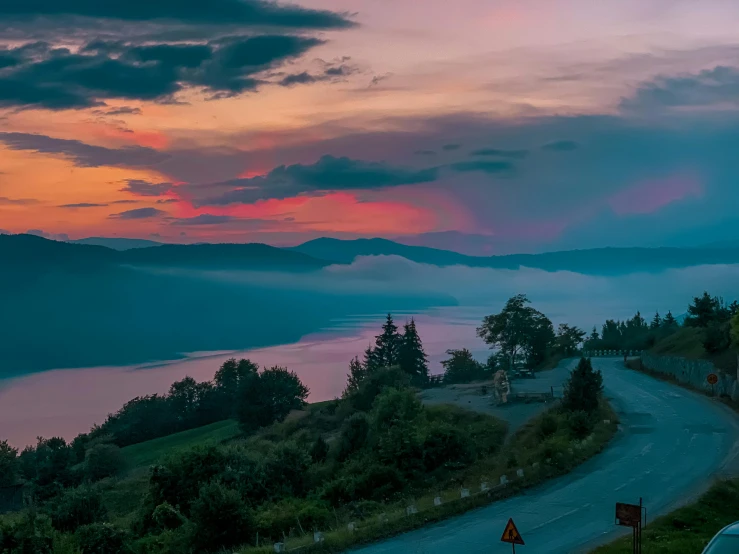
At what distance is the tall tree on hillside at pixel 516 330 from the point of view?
74000mm

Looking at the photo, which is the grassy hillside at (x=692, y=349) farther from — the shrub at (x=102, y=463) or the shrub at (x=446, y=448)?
the shrub at (x=102, y=463)

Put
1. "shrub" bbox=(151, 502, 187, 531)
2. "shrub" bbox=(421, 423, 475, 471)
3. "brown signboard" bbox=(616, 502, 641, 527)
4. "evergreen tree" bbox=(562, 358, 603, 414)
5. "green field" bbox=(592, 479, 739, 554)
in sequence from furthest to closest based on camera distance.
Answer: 1. "evergreen tree" bbox=(562, 358, 603, 414)
2. "shrub" bbox=(421, 423, 475, 471)
3. "shrub" bbox=(151, 502, 187, 531)
4. "green field" bbox=(592, 479, 739, 554)
5. "brown signboard" bbox=(616, 502, 641, 527)

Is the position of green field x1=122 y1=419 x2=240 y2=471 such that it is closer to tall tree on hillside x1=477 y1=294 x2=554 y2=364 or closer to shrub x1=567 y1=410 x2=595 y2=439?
tall tree on hillside x1=477 y1=294 x2=554 y2=364

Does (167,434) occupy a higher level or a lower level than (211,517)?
lower

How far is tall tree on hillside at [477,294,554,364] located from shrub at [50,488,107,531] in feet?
155

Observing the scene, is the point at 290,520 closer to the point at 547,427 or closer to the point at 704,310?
the point at 547,427

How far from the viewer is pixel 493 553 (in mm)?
17844

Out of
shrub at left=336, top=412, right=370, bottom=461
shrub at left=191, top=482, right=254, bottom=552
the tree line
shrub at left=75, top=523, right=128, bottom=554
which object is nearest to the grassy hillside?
the tree line

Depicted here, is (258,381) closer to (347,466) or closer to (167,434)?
(167,434)

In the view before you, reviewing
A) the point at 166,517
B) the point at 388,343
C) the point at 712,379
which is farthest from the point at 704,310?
the point at 166,517

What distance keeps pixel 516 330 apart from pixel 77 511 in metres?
49.6

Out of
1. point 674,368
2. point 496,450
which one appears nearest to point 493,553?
point 496,450

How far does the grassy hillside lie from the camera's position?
46688 mm

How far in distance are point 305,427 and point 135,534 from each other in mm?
32620
